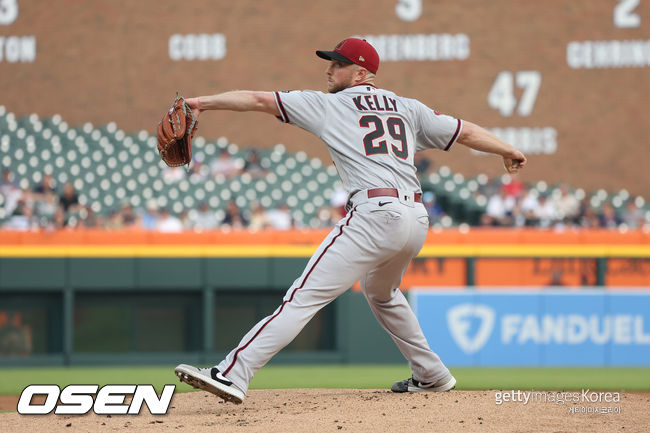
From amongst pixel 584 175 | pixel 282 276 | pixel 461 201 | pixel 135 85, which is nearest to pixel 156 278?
pixel 282 276

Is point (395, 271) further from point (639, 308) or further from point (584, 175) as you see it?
point (584, 175)

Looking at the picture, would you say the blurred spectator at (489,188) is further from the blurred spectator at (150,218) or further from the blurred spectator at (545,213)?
the blurred spectator at (150,218)

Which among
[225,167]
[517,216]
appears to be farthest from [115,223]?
[517,216]

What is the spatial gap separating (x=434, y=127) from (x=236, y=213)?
6.89m

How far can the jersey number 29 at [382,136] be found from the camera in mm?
4227

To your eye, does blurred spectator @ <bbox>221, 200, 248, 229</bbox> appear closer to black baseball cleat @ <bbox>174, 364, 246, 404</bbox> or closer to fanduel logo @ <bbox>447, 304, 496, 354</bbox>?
fanduel logo @ <bbox>447, 304, 496, 354</bbox>

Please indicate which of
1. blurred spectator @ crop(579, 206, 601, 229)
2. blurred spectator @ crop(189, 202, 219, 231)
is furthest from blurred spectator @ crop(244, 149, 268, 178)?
blurred spectator @ crop(579, 206, 601, 229)

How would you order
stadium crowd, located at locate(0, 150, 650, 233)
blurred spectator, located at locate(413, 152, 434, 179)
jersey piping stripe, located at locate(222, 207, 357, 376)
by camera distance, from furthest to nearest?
blurred spectator, located at locate(413, 152, 434, 179), stadium crowd, located at locate(0, 150, 650, 233), jersey piping stripe, located at locate(222, 207, 357, 376)

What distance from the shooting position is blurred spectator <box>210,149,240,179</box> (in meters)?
13.7

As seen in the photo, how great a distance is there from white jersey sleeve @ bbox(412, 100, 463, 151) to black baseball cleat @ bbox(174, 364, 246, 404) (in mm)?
1502

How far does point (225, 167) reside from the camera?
1380 centimetres

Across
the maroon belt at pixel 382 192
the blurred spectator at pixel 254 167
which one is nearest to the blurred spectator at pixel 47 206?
the blurred spectator at pixel 254 167

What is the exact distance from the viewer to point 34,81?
16.6 metres

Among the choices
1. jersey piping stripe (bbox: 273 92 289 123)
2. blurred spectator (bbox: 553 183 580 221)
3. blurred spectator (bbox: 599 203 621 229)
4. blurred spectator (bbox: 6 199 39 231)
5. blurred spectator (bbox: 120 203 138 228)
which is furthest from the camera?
blurred spectator (bbox: 553 183 580 221)
